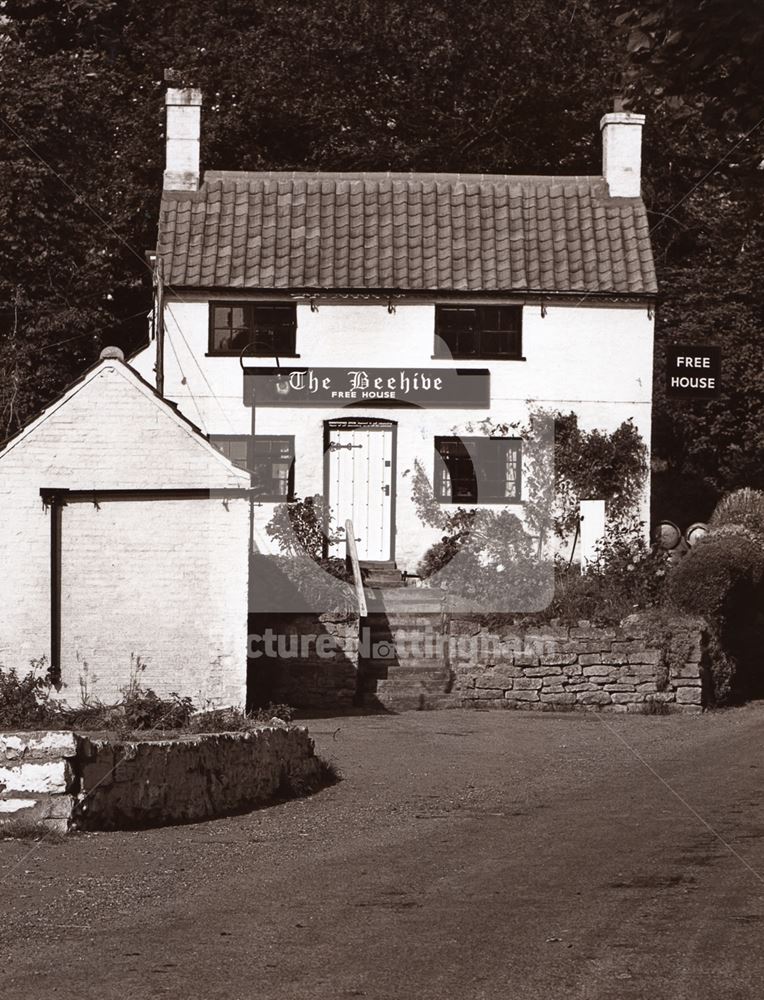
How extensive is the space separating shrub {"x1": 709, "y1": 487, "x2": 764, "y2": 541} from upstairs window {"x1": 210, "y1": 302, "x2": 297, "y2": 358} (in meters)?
Result: 7.88

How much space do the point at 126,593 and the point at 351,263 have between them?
34.0 feet

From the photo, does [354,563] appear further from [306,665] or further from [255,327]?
[255,327]

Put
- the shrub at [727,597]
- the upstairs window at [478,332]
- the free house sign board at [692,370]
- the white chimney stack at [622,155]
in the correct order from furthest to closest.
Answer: the white chimney stack at [622,155] → the free house sign board at [692,370] → the upstairs window at [478,332] → the shrub at [727,597]

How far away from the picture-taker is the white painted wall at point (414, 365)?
26406 millimetres

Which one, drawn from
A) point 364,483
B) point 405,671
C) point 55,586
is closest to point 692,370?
point 364,483

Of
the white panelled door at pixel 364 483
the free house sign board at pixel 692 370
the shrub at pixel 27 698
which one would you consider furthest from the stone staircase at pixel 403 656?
the free house sign board at pixel 692 370

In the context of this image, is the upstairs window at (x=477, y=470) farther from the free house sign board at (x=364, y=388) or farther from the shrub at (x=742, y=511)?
the shrub at (x=742, y=511)

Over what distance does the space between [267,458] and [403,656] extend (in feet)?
18.8

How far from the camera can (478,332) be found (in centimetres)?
2680

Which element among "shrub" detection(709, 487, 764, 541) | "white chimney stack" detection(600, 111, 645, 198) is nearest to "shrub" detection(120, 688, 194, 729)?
"shrub" detection(709, 487, 764, 541)

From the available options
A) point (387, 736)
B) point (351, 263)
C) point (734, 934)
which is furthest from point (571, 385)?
point (734, 934)

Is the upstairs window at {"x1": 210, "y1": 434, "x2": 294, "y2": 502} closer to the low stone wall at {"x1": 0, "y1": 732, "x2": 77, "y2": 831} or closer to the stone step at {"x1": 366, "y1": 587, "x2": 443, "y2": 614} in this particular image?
the stone step at {"x1": 366, "y1": 587, "x2": 443, "y2": 614}

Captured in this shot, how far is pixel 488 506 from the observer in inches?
1043

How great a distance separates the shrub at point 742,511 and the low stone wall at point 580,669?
5334mm
